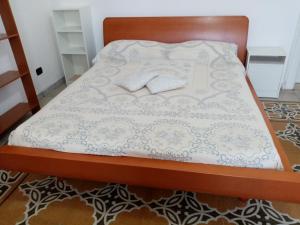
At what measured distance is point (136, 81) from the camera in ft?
6.46

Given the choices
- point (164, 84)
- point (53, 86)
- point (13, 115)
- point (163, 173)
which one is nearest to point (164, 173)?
point (163, 173)

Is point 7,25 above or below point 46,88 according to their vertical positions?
above

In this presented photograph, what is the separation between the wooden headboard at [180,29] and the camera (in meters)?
2.69

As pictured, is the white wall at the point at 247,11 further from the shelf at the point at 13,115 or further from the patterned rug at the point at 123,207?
the patterned rug at the point at 123,207

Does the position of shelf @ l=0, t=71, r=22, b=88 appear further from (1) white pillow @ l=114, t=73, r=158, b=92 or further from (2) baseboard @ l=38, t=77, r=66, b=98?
(1) white pillow @ l=114, t=73, r=158, b=92

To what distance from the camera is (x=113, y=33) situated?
9.74ft

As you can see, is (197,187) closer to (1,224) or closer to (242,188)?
(242,188)

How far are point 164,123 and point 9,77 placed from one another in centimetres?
179

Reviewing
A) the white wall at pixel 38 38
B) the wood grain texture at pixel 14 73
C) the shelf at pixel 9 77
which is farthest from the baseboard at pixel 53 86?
the shelf at pixel 9 77

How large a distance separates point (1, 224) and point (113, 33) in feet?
7.51

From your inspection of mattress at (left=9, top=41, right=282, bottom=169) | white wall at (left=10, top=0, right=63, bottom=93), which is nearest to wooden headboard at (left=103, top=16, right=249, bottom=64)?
mattress at (left=9, top=41, right=282, bottom=169)

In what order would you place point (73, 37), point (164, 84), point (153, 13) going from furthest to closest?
point (73, 37) → point (153, 13) → point (164, 84)

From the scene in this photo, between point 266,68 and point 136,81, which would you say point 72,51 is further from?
point 266,68

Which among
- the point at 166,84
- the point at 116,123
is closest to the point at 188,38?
the point at 166,84
